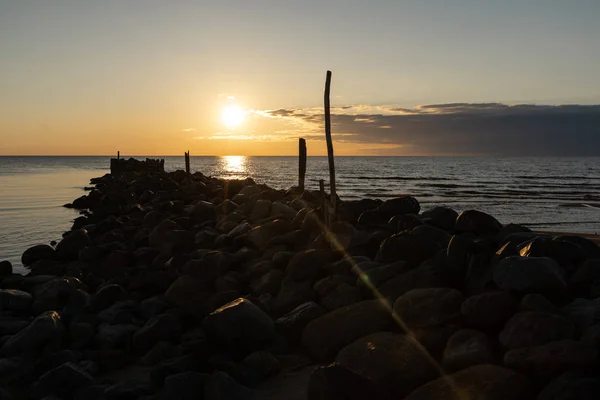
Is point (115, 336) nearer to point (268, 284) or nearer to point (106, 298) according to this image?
point (106, 298)

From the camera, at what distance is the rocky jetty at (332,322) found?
427 centimetres

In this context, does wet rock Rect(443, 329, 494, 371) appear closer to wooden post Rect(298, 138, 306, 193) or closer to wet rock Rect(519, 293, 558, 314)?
wet rock Rect(519, 293, 558, 314)

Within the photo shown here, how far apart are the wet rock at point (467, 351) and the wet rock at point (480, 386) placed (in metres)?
0.24

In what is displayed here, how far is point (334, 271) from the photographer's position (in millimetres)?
7316

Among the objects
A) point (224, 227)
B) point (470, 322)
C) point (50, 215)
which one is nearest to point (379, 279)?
point (470, 322)

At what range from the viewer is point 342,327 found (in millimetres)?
5625

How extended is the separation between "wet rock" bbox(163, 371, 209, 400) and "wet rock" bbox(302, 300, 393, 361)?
4.49 ft

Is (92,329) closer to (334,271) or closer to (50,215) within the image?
(334,271)

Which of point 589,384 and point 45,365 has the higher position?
point 589,384

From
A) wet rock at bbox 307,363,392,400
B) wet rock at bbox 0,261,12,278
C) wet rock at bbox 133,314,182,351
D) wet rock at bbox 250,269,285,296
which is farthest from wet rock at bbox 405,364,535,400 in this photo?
wet rock at bbox 0,261,12,278

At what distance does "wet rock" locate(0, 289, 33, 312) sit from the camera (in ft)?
25.6

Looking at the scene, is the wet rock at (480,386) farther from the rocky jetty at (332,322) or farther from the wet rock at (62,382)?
the wet rock at (62,382)

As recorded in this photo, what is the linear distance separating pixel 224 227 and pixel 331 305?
6104 mm

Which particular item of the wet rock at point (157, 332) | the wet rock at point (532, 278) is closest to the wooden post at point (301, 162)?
the wet rock at point (157, 332)
